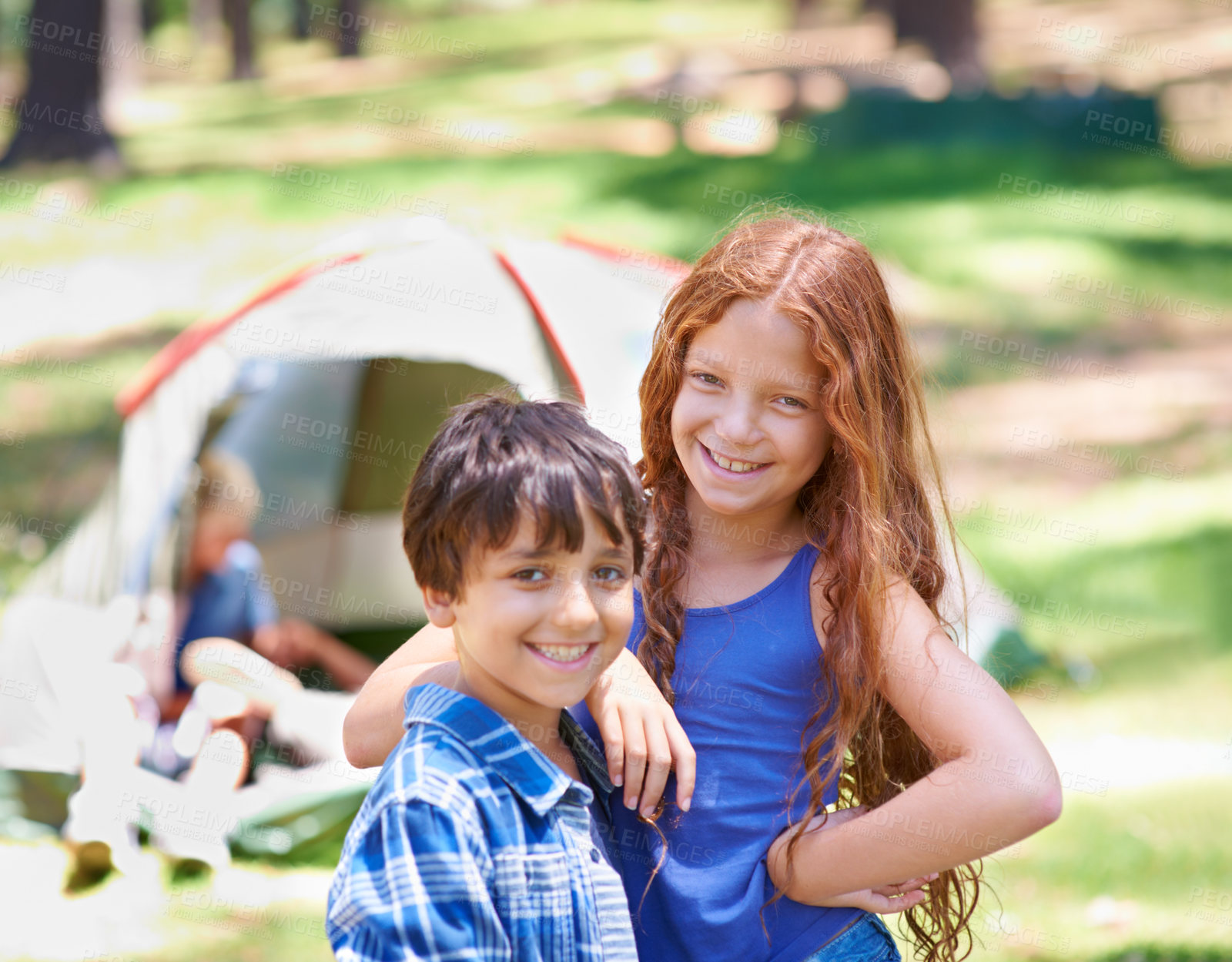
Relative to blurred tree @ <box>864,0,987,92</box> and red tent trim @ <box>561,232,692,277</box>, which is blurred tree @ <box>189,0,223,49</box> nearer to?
blurred tree @ <box>864,0,987,92</box>

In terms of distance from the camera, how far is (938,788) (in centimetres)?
140

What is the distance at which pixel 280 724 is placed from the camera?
349 centimetres

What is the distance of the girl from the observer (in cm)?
144

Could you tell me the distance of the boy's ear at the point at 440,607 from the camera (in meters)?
1.39

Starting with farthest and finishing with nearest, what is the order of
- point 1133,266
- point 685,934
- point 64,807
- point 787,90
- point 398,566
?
point 787,90, point 1133,266, point 398,566, point 64,807, point 685,934

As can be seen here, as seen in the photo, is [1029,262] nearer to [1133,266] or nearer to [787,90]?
[1133,266]

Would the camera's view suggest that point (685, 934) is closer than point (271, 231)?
Yes

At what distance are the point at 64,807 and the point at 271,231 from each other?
662cm

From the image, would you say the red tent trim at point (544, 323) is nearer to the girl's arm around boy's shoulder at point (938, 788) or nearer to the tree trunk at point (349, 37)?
the girl's arm around boy's shoulder at point (938, 788)

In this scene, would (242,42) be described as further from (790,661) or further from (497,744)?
(497,744)

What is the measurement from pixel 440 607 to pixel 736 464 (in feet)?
1.39

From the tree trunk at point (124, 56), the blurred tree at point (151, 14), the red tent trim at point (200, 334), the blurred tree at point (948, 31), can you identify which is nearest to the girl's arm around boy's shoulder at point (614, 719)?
the red tent trim at point (200, 334)

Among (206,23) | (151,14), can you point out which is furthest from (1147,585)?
(151,14)

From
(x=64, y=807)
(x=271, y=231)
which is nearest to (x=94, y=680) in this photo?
(x=64, y=807)
